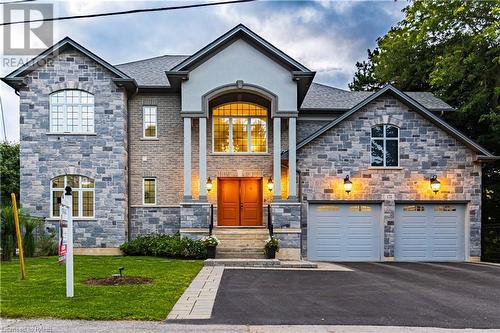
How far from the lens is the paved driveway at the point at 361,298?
7445 mm

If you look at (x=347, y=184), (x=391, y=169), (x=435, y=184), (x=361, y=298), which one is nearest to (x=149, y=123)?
(x=347, y=184)

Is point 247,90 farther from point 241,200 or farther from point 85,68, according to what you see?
point 85,68

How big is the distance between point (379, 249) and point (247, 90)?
818 cm

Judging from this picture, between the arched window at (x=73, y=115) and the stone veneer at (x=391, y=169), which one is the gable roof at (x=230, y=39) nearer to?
the stone veneer at (x=391, y=169)

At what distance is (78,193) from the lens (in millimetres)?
17734

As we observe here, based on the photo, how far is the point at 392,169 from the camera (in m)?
17.9

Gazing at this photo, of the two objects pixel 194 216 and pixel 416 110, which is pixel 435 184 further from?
pixel 194 216

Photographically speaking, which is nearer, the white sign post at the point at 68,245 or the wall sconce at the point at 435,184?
the white sign post at the point at 68,245

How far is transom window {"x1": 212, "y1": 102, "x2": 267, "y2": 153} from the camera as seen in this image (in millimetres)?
19125

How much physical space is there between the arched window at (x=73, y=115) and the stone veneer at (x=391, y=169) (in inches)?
333

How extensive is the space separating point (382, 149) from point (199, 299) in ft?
38.4

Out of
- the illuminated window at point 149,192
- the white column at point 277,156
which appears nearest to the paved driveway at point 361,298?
the white column at point 277,156

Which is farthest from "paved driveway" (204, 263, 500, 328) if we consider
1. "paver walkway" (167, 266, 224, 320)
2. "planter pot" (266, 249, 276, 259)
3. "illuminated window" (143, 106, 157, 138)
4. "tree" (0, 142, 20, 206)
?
"tree" (0, 142, 20, 206)

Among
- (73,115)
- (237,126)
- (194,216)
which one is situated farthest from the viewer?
(237,126)
